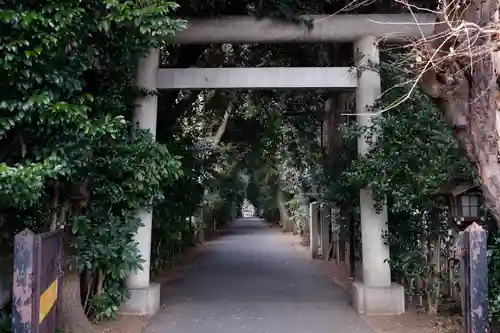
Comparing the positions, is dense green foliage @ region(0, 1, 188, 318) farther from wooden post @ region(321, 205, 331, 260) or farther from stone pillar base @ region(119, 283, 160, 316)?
wooden post @ region(321, 205, 331, 260)

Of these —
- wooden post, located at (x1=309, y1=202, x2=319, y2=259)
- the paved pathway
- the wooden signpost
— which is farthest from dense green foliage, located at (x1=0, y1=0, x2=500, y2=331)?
wooden post, located at (x1=309, y1=202, x2=319, y2=259)

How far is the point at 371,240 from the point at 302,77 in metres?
3.21

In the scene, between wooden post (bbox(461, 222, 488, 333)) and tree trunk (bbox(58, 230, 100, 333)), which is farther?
tree trunk (bbox(58, 230, 100, 333))

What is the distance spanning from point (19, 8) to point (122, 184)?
3724 millimetres

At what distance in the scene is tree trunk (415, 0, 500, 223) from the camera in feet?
18.5

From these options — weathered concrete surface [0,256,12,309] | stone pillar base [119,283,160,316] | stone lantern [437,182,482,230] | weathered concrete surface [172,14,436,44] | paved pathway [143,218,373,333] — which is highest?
weathered concrete surface [172,14,436,44]

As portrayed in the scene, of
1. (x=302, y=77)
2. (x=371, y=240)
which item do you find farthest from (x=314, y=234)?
(x=302, y=77)

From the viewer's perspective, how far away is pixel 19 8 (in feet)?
18.1

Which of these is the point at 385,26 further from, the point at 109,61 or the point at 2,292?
the point at 2,292

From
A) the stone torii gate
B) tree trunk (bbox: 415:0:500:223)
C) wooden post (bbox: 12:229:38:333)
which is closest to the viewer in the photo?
wooden post (bbox: 12:229:38:333)

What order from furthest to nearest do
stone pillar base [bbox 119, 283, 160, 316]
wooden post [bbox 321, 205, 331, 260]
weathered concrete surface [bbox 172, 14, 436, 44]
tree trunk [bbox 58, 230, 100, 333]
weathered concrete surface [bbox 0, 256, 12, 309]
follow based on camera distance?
1. wooden post [bbox 321, 205, 331, 260]
2. weathered concrete surface [bbox 172, 14, 436, 44]
3. stone pillar base [bbox 119, 283, 160, 316]
4. tree trunk [bbox 58, 230, 100, 333]
5. weathered concrete surface [bbox 0, 256, 12, 309]

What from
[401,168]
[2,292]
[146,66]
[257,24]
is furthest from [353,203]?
[2,292]

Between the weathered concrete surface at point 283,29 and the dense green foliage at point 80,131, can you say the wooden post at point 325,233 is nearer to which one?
the weathered concrete surface at point 283,29

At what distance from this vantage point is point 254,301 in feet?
36.5
